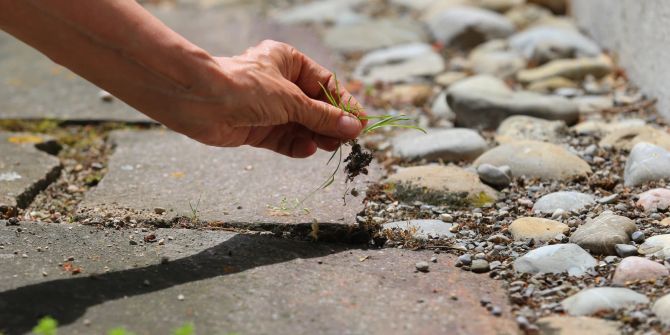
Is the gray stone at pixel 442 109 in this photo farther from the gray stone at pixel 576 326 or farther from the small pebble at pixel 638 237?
the gray stone at pixel 576 326

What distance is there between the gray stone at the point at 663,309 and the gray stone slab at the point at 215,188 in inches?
38.7

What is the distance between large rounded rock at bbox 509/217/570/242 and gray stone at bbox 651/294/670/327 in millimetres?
544

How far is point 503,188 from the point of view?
327 cm

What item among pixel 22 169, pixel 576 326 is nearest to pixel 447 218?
pixel 576 326

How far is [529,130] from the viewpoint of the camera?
12.6ft

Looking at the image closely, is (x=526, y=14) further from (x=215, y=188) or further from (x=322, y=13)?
(x=215, y=188)

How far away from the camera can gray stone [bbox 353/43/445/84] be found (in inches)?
197

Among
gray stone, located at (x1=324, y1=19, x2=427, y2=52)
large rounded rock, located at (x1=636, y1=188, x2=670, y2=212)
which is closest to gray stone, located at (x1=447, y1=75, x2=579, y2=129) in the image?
large rounded rock, located at (x1=636, y1=188, x2=670, y2=212)

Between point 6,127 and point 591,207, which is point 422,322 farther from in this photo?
point 6,127

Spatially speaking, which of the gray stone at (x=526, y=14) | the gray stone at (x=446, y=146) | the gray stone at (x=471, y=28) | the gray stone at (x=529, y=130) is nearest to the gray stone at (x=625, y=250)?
the gray stone at (x=446, y=146)

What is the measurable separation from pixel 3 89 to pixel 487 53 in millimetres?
2715

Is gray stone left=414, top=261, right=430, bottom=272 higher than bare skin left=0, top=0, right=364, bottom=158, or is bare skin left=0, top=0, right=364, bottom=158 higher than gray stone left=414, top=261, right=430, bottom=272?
bare skin left=0, top=0, right=364, bottom=158

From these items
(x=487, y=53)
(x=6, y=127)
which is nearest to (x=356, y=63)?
(x=487, y=53)

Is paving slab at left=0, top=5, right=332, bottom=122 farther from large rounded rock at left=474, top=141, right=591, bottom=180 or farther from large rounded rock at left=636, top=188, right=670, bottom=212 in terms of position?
large rounded rock at left=636, top=188, right=670, bottom=212
